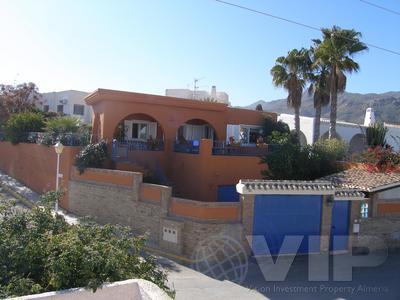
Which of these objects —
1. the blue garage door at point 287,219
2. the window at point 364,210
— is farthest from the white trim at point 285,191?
→ the window at point 364,210

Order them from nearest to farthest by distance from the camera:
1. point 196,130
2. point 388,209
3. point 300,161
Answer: point 388,209, point 300,161, point 196,130

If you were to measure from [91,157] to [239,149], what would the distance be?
756 centimetres

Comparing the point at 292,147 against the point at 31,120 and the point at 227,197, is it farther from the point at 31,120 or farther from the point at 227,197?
the point at 31,120

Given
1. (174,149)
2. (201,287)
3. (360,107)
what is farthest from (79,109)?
(360,107)

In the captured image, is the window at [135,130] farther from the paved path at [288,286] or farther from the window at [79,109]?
the window at [79,109]

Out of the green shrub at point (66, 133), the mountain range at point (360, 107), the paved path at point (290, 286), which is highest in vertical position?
the mountain range at point (360, 107)

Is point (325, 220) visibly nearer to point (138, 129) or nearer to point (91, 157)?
point (91, 157)

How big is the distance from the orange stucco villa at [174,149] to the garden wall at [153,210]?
78.7 inches

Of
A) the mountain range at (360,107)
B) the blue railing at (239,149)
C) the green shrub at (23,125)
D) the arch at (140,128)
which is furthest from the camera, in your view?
the mountain range at (360,107)

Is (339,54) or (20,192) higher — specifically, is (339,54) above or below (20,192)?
above

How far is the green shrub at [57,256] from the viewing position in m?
5.13

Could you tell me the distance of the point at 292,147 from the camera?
21500mm

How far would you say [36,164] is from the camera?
2662 cm

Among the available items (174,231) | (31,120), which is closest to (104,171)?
(174,231)
